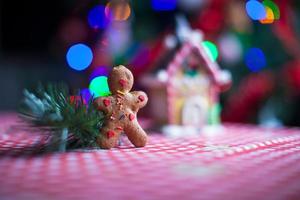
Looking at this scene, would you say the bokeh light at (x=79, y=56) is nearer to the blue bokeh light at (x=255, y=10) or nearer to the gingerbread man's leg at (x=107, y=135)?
the blue bokeh light at (x=255, y=10)

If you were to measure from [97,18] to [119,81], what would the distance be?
1.59 m

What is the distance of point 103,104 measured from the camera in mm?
932

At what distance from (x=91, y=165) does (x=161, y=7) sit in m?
1.64

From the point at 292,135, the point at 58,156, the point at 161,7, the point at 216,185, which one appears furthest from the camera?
the point at 161,7

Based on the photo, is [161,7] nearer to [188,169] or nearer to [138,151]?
[138,151]

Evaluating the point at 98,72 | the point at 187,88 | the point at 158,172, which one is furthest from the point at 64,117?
the point at 98,72

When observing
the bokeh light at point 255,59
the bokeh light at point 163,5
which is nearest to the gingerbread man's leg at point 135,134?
the bokeh light at point 255,59

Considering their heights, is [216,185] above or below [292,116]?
below

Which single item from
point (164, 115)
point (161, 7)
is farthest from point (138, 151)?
point (161, 7)

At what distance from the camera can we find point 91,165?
29.5 inches

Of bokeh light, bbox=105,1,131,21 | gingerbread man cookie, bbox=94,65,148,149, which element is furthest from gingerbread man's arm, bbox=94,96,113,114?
bokeh light, bbox=105,1,131,21

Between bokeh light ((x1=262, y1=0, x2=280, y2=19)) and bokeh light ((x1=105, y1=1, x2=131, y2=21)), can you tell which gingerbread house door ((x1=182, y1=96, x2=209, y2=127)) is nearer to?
bokeh light ((x1=262, y1=0, x2=280, y2=19))

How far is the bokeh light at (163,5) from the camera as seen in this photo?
2.25 metres

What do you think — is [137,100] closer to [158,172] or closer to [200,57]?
[158,172]
